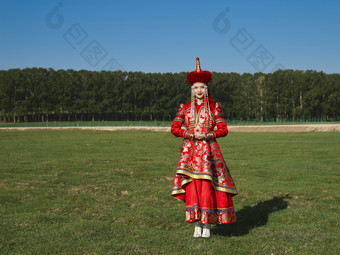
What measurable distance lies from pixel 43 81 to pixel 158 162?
98.8m

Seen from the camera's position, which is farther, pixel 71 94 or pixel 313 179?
pixel 71 94

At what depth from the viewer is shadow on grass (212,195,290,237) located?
6.68 metres

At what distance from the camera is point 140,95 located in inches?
4289

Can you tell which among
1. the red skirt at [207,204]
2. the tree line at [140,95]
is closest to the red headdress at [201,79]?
the red skirt at [207,204]

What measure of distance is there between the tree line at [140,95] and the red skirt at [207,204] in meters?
89.4

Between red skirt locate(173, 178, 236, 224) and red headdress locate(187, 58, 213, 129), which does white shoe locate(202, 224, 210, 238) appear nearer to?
red skirt locate(173, 178, 236, 224)

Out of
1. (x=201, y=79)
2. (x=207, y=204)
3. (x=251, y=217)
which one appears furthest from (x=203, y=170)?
(x=251, y=217)

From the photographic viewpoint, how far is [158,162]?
1648 cm

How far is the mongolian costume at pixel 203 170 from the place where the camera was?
5953mm

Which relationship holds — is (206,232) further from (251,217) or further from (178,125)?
(178,125)

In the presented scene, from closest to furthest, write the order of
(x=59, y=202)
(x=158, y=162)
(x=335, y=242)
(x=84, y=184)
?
(x=335, y=242) < (x=59, y=202) < (x=84, y=184) < (x=158, y=162)

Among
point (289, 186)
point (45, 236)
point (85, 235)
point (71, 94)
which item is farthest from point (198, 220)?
point (71, 94)

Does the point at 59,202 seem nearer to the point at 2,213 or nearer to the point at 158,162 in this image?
the point at 2,213

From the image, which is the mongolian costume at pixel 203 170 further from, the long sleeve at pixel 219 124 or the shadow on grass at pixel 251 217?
the shadow on grass at pixel 251 217
